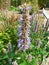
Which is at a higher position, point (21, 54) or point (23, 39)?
point (23, 39)

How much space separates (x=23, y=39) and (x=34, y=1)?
21.3 ft

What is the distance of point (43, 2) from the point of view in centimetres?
1059

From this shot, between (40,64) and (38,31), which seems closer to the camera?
(40,64)

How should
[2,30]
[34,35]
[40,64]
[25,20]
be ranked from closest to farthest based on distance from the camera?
[25,20]
[40,64]
[34,35]
[2,30]

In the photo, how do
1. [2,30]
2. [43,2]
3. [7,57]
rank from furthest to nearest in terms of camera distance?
[43,2] < [2,30] < [7,57]

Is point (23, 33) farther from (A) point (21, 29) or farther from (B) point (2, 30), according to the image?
(B) point (2, 30)

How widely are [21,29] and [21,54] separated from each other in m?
0.39

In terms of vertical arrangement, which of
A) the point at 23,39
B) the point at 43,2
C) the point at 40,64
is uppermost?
the point at 23,39

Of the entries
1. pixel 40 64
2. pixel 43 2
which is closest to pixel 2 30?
pixel 40 64

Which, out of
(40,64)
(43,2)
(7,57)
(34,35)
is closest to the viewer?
(7,57)

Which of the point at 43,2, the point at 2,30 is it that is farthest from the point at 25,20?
the point at 43,2

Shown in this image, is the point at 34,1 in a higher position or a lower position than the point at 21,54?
lower

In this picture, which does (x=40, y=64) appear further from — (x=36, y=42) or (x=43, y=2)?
(x=43, y=2)

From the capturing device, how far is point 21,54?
10.3 feet
